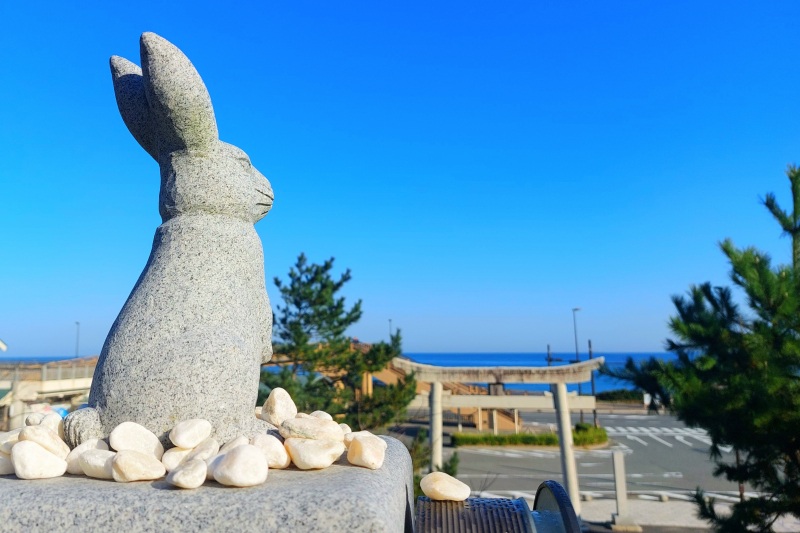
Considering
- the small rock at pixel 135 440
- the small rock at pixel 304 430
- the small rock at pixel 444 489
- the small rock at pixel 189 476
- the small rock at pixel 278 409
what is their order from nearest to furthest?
the small rock at pixel 189 476, the small rock at pixel 135 440, the small rock at pixel 304 430, the small rock at pixel 444 489, the small rock at pixel 278 409

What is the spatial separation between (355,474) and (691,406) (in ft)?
16.6

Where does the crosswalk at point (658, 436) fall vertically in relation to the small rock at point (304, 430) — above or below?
below

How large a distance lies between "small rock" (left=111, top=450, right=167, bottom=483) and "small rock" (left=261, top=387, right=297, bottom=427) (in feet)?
2.88

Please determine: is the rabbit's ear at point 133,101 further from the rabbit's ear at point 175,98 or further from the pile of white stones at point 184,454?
the pile of white stones at point 184,454

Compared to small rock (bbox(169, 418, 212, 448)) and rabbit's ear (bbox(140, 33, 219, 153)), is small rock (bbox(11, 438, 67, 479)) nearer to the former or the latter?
small rock (bbox(169, 418, 212, 448))

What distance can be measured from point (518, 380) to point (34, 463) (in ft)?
36.9

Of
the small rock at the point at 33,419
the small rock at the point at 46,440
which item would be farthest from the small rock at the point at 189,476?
the small rock at the point at 33,419

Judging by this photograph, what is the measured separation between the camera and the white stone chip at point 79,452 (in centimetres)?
206

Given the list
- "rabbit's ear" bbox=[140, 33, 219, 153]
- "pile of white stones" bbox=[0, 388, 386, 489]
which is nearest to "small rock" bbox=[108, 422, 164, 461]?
"pile of white stones" bbox=[0, 388, 386, 489]

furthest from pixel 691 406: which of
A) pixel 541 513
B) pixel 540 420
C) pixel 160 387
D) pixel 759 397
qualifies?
pixel 540 420

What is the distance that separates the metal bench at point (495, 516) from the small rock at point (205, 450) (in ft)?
3.12

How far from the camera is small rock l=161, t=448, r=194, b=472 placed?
204 cm

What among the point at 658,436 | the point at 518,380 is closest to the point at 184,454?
the point at 518,380

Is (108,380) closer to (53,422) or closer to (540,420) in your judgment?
(53,422)
